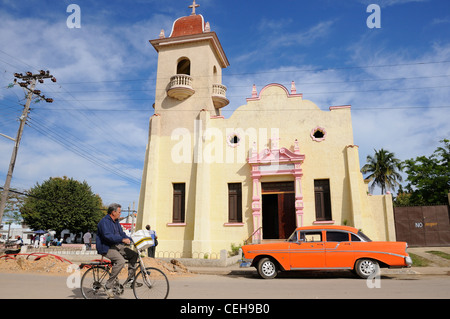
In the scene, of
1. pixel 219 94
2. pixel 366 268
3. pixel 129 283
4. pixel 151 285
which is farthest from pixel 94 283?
pixel 219 94

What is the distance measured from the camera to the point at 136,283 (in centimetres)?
590

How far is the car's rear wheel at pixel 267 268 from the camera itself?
419 inches

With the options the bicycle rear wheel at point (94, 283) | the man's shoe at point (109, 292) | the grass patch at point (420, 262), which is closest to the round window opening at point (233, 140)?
the grass patch at point (420, 262)

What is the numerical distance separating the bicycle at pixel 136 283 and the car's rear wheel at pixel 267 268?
5.53m

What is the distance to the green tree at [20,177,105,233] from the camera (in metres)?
39.6

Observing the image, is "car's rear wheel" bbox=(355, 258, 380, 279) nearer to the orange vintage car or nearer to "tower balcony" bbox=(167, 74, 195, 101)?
the orange vintage car

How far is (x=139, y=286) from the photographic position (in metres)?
5.89

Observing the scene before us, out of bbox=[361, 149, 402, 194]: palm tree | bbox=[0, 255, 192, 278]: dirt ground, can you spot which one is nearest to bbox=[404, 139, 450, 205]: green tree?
bbox=[361, 149, 402, 194]: palm tree

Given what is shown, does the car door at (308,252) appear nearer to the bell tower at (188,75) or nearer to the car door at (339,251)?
the car door at (339,251)

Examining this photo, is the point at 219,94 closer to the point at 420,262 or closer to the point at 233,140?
the point at 233,140

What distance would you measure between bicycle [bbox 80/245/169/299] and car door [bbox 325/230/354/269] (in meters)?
6.24

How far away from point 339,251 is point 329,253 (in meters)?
0.31
